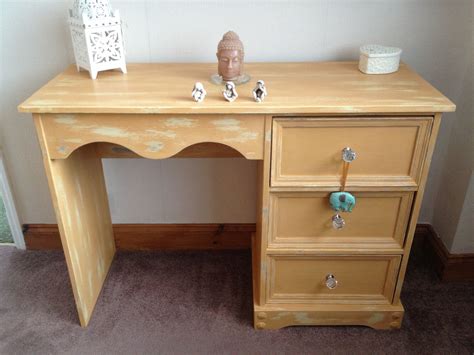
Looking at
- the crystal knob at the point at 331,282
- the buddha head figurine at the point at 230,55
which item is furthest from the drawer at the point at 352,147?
the crystal knob at the point at 331,282

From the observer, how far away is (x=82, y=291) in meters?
1.44

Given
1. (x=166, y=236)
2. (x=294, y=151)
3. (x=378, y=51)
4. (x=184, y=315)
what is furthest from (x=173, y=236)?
(x=378, y=51)

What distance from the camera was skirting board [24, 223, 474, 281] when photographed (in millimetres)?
1796

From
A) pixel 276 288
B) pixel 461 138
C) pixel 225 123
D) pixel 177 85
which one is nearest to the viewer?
pixel 225 123

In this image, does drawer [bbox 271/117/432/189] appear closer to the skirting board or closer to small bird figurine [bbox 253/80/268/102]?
small bird figurine [bbox 253/80/268/102]

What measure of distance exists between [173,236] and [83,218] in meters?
0.45

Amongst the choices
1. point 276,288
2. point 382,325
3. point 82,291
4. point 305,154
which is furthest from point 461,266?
point 82,291

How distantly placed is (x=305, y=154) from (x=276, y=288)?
1.65 ft

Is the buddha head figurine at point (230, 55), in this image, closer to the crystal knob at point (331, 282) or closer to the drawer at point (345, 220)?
the drawer at point (345, 220)

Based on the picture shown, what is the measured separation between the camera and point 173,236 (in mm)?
1815

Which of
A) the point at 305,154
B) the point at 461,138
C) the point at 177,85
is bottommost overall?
the point at 461,138

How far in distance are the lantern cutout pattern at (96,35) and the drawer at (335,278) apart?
0.82m

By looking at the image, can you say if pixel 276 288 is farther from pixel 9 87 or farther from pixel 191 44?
pixel 9 87

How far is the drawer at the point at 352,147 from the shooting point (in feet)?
3.71
